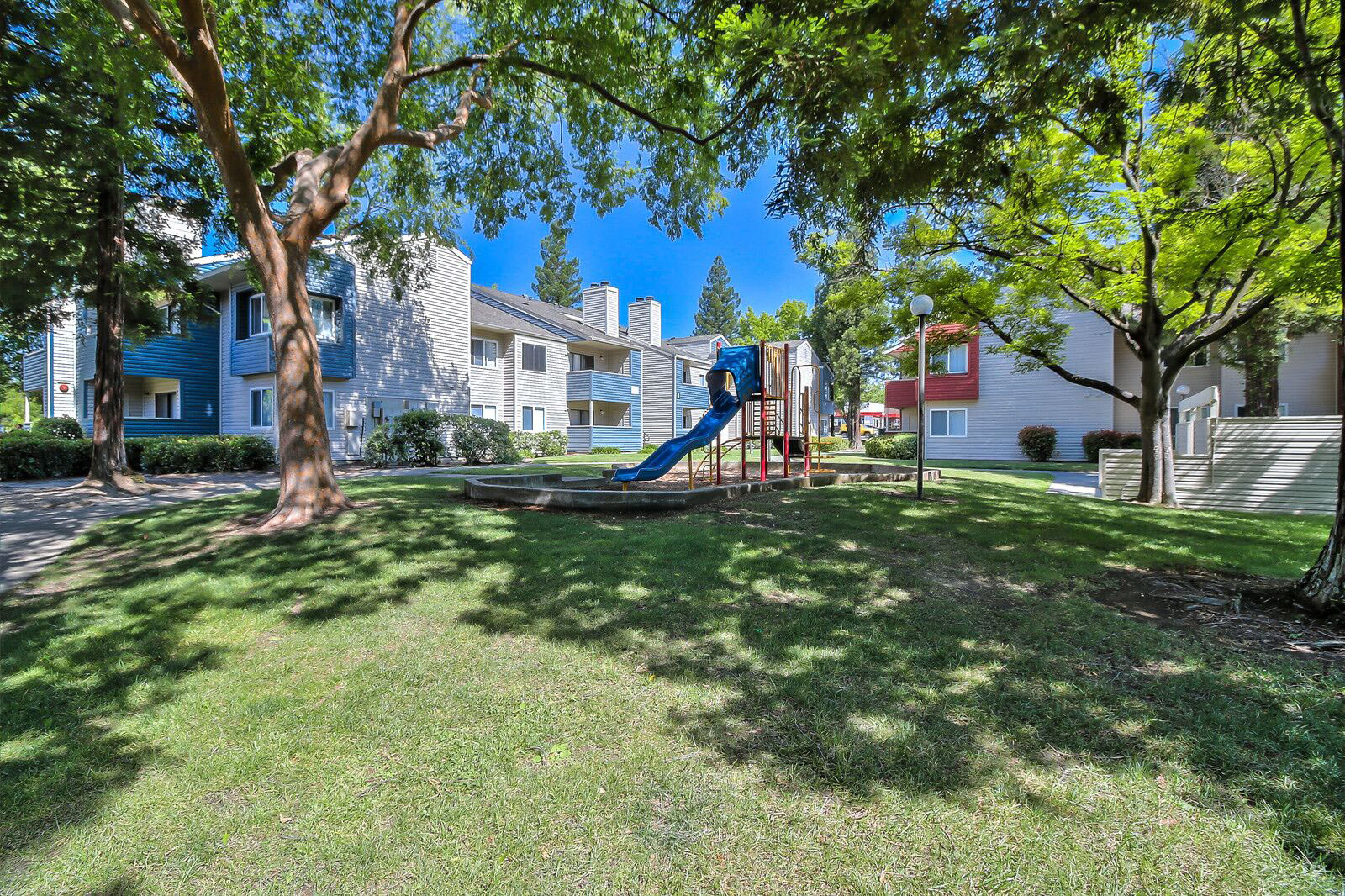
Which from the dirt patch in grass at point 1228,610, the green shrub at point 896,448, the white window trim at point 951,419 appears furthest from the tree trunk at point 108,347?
the white window trim at point 951,419

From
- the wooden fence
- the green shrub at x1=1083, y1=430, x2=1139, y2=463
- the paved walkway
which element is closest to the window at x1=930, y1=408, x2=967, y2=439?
the green shrub at x1=1083, y1=430, x2=1139, y2=463

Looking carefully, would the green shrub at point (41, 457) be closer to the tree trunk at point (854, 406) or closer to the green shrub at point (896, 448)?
the green shrub at point (896, 448)

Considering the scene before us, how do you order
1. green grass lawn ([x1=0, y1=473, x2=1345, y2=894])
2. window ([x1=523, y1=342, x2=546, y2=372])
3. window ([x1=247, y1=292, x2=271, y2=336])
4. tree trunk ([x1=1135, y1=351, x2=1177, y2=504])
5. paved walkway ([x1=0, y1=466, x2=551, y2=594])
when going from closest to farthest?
green grass lawn ([x1=0, y1=473, x2=1345, y2=894]), paved walkway ([x1=0, y1=466, x2=551, y2=594]), tree trunk ([x1=1135, y1=351, x2=1177, y2=504]), window ([x1=247, y1=292, x2=271, y2=336]), window ([x1=523, y1=342, x2=546, y2=372])

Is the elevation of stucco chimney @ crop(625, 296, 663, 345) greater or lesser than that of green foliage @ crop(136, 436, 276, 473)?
greater

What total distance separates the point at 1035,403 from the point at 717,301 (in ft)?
163

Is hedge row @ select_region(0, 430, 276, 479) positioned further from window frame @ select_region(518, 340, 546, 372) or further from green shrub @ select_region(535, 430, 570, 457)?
window frame @ select_region(518, 340, 546, 372)

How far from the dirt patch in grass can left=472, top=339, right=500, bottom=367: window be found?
24.4m

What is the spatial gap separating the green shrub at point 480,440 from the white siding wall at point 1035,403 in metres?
18.9

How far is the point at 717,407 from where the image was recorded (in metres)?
11.7

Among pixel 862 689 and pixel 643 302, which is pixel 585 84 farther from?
pixel 643 302

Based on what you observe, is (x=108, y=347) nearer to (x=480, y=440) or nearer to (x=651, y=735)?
(x=480, y=440)

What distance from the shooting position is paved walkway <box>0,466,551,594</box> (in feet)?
21.8

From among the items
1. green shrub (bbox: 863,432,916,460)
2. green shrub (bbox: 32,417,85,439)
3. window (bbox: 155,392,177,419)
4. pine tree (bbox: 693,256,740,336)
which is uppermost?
pine tree (bbox: 693,256,740,336)

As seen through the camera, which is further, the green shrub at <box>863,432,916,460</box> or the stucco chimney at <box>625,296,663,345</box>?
the stucco chimney at <box>625,296,663,345</box>
